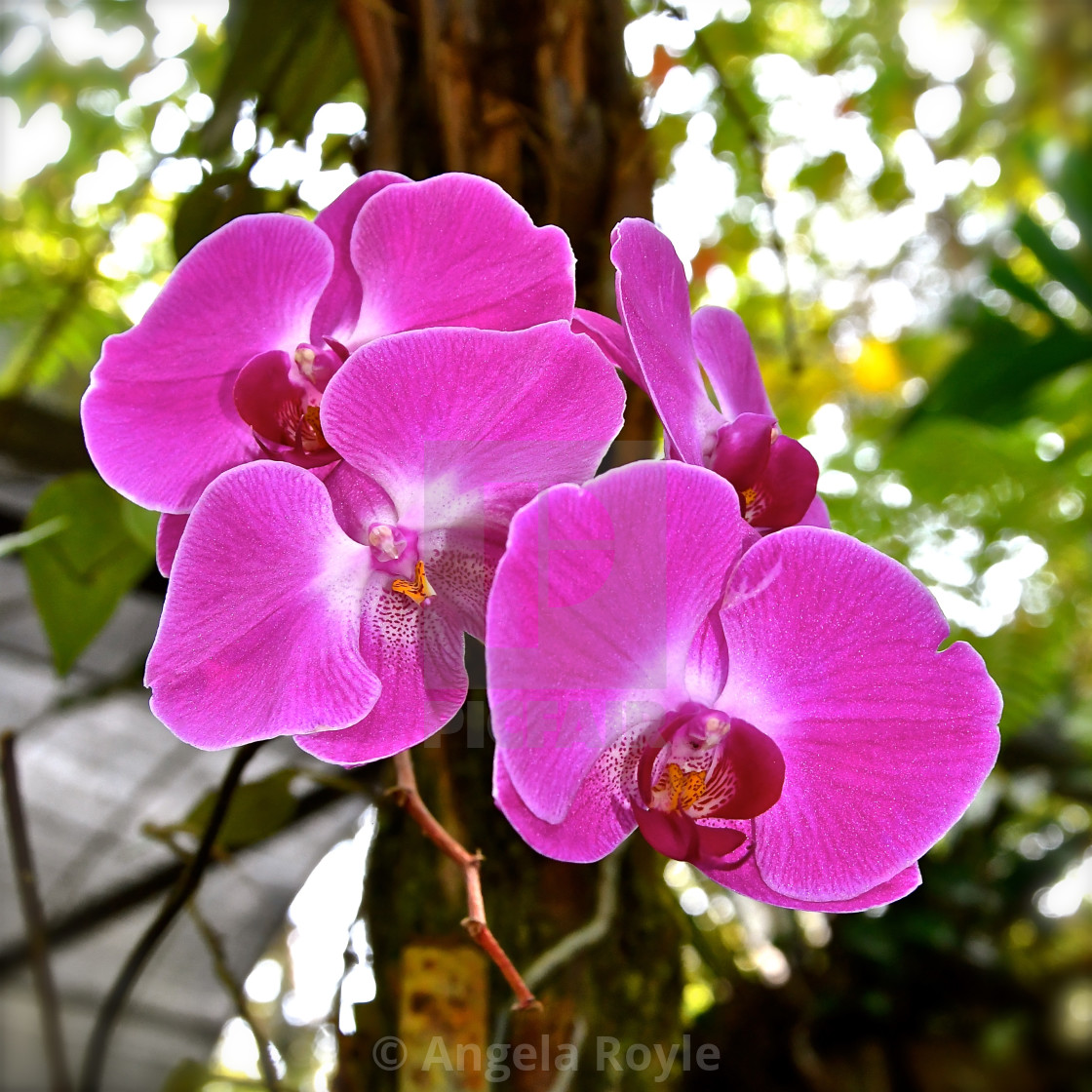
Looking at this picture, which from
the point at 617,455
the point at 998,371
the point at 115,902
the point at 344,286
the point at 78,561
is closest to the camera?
the point at 344,286

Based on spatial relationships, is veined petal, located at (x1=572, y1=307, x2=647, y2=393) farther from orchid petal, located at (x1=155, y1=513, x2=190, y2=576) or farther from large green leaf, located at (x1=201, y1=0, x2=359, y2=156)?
large green leaf, located at (x1=201, y1=0, x2=359, y2=156)

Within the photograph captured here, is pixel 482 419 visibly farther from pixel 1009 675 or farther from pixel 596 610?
pixel 1009 675

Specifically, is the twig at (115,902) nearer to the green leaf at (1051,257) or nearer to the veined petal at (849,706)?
the veined petal at (849,706)

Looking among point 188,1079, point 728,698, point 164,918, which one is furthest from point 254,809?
point 728,698

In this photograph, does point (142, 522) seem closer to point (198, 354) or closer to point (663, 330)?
point (198, 354)

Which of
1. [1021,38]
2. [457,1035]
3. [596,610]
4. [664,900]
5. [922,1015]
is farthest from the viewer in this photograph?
[1021,38]

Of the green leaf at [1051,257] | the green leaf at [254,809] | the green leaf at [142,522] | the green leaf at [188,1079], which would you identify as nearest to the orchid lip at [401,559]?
the green leaf at [142,522]

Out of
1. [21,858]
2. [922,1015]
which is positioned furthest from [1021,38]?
[21,858]
